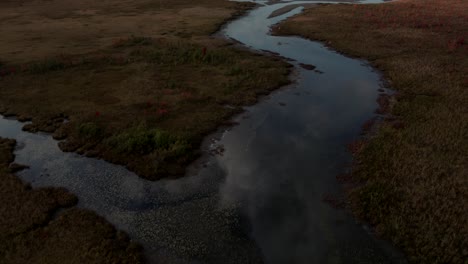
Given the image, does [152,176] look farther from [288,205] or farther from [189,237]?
[288,205]

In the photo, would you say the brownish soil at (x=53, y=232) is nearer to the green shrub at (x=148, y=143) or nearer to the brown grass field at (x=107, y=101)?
the brown grass field at (x=107, y=101)

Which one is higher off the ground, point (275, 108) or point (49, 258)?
point (275, 108)

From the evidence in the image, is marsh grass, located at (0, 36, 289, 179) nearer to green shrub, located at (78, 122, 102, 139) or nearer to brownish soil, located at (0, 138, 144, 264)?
green shrub, located at (78, 122, 102, 139)

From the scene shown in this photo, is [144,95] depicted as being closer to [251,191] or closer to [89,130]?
[89,130]

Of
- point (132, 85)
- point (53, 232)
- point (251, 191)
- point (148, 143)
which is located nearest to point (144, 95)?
point (132, 85)

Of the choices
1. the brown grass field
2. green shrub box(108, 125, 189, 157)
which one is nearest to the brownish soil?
the brown grass field

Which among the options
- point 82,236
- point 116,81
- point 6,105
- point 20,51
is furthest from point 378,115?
point 20,51

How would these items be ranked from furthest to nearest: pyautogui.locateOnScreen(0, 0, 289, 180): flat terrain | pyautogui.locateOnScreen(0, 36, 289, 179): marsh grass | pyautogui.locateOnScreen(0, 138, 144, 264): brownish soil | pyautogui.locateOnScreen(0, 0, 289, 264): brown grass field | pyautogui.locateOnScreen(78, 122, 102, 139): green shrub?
1. pyautogui.locateOnScreen(78, 122, 102, 139): green shrub
2. pyautogui.locateOnScreen(0, 0, 289, 180): flat terrain
3. pyautogui.locateOnScreen(0, 36, 289, 179): marsh grass
4. pyautogui.locateOnScreen(0, 0, 289, 264): brown grass field
5. pyautogui.locateOnScreen(0, 138, 144, 264): brownish soil
